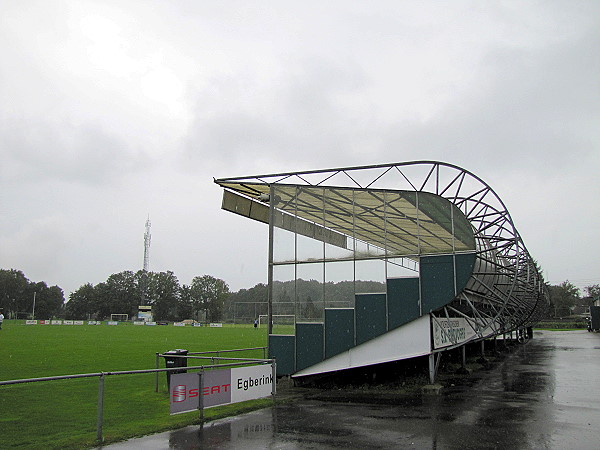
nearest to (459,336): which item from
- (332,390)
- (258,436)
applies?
(332,390)

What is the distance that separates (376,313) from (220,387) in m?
6.21

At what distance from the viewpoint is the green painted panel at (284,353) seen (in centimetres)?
1691

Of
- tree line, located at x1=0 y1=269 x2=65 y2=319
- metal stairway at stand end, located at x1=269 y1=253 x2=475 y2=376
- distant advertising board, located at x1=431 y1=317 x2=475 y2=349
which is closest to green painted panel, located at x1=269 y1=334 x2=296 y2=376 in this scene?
metal stairway at stand end, located at x1=269 y1=253 x2=475 y2=376

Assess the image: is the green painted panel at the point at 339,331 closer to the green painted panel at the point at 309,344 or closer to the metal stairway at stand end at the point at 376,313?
the metal stairway at stand end at the point at 376,313

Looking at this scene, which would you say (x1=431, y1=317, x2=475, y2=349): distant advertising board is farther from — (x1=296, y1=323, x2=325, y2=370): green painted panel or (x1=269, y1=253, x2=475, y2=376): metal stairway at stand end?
(x1=296, y1=323, x2=325, y2=370): green painted panel

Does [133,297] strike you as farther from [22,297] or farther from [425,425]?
[425,425]

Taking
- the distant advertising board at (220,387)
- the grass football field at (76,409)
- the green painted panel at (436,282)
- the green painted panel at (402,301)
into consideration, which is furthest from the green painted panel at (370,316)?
the grass football field at (76,409)

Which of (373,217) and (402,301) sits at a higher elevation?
(373,217)

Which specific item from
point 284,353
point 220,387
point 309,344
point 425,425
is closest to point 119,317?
point 284,353

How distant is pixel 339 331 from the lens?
16.3 m

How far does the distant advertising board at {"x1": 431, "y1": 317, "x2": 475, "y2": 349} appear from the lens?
52.3 feet

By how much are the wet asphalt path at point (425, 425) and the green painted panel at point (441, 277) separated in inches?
107

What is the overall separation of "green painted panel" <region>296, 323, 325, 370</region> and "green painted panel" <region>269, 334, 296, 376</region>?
0.20m

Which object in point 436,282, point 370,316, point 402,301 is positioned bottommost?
point 370,316
